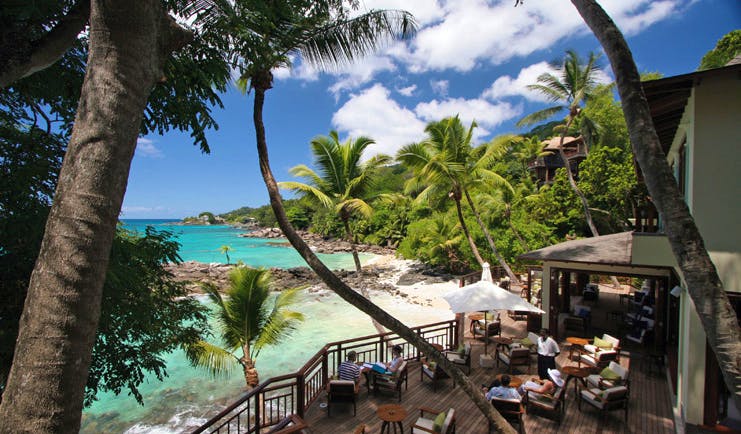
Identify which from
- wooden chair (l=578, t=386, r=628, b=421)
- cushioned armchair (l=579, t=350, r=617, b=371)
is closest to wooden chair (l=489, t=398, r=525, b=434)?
wooden chair (l=578, t=386, r=628, b=421)

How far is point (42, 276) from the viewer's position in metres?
1.79

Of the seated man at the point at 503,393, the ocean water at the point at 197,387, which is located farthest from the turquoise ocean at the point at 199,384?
the seated man at the point at 503,393

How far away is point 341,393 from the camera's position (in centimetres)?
696

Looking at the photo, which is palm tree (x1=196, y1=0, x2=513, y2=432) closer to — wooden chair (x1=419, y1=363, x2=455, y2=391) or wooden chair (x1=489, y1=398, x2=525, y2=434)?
wooden chair (x1=489, y1=398, x2=525, y2=434)

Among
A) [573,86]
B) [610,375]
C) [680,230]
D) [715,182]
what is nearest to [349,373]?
[610,375]

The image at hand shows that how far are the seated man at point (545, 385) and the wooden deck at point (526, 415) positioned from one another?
454 millimetres

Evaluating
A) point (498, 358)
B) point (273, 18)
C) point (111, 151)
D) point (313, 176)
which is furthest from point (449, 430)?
point (313, 176)

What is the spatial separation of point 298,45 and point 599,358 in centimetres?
947

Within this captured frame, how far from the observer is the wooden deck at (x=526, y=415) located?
627 centimetres

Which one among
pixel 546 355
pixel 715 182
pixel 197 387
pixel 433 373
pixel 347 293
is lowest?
pixel 197 387

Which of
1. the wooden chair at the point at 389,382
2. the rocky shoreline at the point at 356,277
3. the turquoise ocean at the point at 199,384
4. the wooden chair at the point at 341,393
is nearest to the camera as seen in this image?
the wooden chair at the point at 341,393

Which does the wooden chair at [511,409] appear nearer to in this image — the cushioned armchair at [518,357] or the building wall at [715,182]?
the building wall at [715,182]

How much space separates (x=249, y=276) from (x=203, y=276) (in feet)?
86.6

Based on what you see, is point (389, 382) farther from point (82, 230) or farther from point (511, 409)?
point (82, 230)
